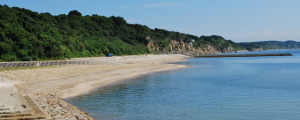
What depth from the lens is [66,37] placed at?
66688 mm

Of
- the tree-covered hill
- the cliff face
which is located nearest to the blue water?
the tree-covered hill

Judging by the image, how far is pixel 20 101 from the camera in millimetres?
13562

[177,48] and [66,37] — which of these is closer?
[66,37]

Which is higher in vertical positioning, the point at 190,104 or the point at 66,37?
the point at 66,37

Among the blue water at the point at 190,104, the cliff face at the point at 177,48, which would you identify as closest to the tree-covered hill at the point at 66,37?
the cliff face at the point at 177,48

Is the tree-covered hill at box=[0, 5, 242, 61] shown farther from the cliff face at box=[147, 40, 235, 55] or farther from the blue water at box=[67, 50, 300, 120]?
the blue water at box=[67, 50, 300, 120]

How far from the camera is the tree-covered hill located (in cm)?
4722

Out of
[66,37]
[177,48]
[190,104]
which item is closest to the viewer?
[190,104]

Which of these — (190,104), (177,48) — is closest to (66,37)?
(190,104)

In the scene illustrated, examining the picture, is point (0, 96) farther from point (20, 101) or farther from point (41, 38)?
point (41, 38)

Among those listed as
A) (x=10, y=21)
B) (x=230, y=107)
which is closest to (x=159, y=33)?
(x=10, y=21)

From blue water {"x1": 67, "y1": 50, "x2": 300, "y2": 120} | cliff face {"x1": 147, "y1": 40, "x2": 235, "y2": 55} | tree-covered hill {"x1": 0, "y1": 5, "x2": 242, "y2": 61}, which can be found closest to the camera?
blue water {"x1": 67, "y1": 50, "x2": 300, "y2": 120}

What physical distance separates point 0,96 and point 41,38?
4002 cm

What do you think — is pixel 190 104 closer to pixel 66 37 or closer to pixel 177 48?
pixel 66 37
